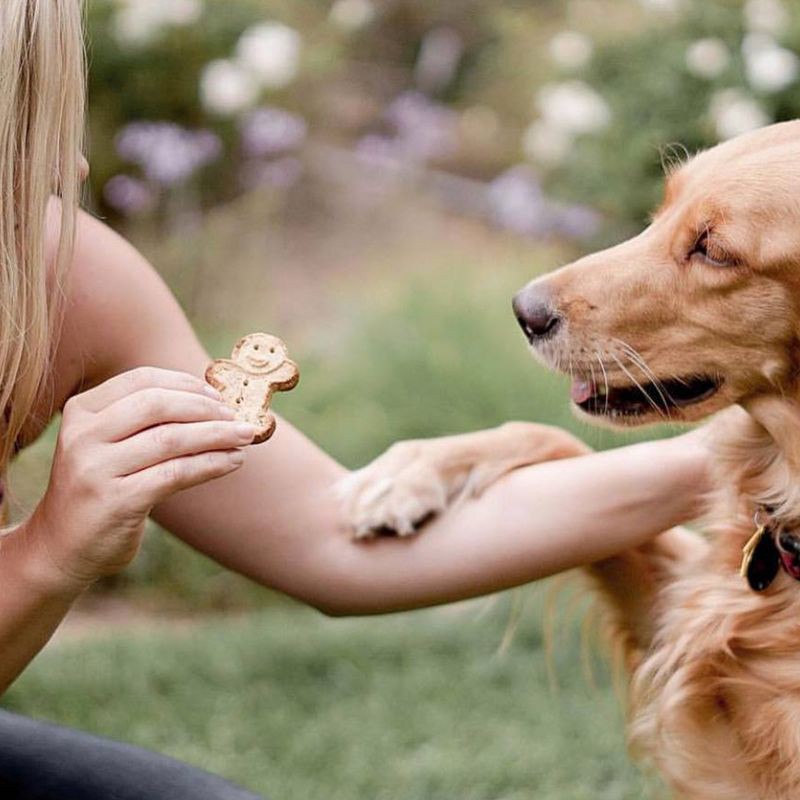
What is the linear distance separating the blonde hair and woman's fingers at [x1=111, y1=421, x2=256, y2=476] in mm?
273

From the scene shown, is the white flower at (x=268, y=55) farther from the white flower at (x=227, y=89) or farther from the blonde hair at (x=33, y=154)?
the blonde hair at (x=33, y=154)

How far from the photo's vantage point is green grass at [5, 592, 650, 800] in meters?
3.37

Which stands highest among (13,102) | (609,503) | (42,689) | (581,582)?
(13,102)

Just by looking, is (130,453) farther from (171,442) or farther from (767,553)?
(767,553)

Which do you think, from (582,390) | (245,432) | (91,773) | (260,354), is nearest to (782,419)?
(582,390)

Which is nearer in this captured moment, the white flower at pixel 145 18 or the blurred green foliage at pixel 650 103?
the blurred green foliage at pixel 650 103

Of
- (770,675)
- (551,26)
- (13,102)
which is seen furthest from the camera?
(551,26)

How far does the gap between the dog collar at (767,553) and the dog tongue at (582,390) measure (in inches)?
13.3

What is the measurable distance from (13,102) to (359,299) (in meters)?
4.22

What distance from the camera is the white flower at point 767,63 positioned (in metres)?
5.44

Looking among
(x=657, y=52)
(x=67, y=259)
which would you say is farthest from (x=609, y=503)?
(x=657, y=52)

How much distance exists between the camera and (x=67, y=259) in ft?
6.11

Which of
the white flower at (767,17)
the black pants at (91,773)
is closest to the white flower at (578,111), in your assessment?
the white flower at (767,17)

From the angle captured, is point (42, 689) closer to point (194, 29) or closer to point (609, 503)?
point (609, 503)
